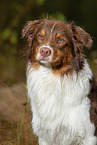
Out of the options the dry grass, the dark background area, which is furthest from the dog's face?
the dry grass

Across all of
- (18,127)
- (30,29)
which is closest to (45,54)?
(30,29)

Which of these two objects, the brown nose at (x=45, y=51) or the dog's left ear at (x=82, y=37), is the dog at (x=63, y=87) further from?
the brown nose at (x=45, y=51)

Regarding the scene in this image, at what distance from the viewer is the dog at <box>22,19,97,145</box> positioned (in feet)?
15.5

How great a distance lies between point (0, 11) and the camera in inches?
557

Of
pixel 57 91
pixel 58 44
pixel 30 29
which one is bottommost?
pixel 57 91

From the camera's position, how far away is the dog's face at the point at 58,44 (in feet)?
15.2

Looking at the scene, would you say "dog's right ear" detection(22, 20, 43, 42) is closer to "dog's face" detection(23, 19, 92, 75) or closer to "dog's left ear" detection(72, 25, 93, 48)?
"dog's face" detection(23, 19, 92, 75)

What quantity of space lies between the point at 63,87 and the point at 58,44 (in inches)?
28.4

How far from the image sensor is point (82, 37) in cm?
489

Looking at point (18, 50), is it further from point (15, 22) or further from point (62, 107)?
point (62, 107)

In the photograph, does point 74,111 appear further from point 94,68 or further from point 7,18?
point 7,18

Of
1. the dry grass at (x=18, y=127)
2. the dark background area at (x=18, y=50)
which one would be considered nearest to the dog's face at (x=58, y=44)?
the dark background area at (x=18, y=50)

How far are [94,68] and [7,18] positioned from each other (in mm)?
8454

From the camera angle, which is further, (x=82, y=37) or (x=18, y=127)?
(x=18, y=127)
